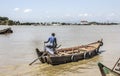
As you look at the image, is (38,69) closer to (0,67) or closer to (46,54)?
(46,54)

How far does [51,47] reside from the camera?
673 inches

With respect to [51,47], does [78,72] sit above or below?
below

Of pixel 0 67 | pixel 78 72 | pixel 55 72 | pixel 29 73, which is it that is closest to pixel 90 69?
pixel 78 72

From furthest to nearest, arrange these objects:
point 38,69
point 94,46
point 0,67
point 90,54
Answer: point 94,46, point 90,54, point 0,67, point 38,69

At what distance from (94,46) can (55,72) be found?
890 cm

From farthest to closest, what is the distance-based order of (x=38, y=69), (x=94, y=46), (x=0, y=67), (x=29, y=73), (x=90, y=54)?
A: (x=94, y=46) → (x=90, y=54) → (x=0, y=67) → (x=38, y=69) → (x=29, y=73)

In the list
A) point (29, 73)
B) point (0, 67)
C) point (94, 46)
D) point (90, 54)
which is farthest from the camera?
point (94, 46)

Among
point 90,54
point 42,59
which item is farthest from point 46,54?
point 90,54

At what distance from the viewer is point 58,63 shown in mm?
17062

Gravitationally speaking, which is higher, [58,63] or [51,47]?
[51,47]

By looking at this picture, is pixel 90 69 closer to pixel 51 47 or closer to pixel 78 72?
pixel 78 72

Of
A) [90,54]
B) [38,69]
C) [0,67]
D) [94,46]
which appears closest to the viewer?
[38,69]

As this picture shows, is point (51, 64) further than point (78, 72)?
Yes

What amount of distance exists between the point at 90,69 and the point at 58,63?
2220 mm
